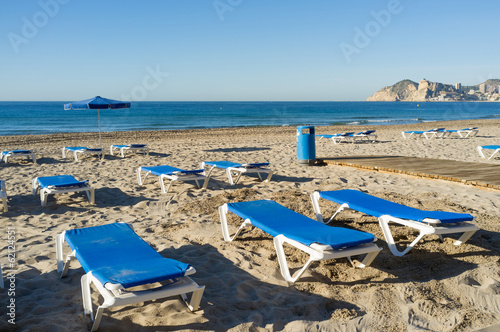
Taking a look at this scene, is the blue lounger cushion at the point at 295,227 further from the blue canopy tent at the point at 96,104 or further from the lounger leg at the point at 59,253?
the blue canopy tent at the point at 96,104

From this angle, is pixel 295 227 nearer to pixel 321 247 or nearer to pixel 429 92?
pixel 321 247

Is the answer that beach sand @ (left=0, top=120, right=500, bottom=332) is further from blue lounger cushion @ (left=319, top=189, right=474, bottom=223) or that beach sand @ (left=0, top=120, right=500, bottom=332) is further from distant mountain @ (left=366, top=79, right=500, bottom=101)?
distant mountain @ (left=366, top=79, right=500, bottom=101)

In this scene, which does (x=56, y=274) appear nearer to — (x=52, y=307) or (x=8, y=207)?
(x=52, y=307)

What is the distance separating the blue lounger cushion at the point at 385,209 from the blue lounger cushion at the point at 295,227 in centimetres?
65

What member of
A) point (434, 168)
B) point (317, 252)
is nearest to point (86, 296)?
point (317, 252)

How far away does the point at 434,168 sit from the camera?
821 cm

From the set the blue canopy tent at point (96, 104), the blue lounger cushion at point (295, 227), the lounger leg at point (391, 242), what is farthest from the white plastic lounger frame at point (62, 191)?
the blue canopy tent at point (96, 104)

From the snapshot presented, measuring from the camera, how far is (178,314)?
2885mm

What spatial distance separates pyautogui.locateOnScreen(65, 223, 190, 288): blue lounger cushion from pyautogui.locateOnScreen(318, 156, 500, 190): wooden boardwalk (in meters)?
5.70

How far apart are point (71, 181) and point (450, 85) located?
7481 inches

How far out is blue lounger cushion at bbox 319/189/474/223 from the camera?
149 inches

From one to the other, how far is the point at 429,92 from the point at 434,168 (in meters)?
172

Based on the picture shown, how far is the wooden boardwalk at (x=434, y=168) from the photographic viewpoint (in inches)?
276

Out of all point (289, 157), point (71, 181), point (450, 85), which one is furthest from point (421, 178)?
point (450, 85)
